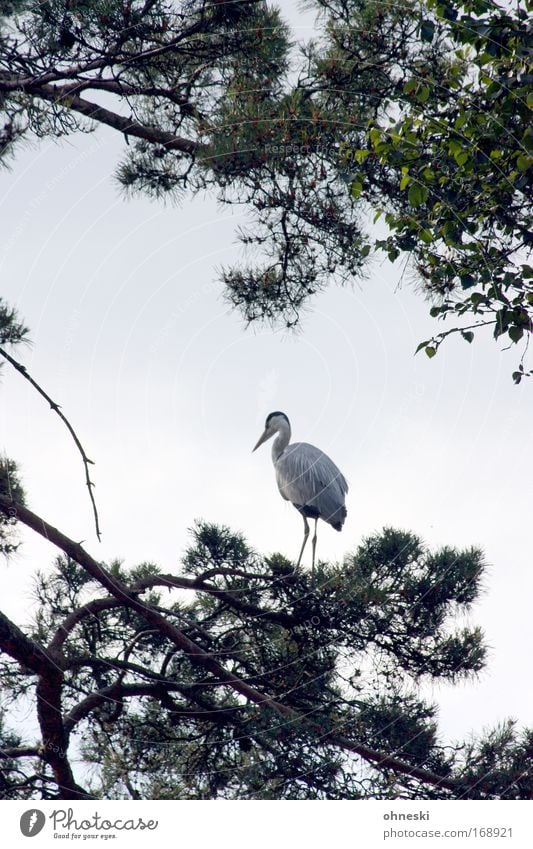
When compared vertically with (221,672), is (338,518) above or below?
above

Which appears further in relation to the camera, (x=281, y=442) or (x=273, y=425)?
(x=273, y=425)

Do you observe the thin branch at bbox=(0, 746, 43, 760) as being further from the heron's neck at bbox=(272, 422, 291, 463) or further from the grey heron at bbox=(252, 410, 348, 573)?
the heron's neck at bbox=(272, 422, 291, 463)

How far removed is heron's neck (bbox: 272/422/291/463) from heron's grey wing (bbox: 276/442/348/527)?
0.18 m

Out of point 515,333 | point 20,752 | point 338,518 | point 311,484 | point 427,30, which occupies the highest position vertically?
point 311,484

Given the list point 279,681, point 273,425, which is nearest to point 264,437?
point 273,425

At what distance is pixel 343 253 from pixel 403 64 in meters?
0.83

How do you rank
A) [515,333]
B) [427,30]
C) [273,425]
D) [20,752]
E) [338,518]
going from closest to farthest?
[515,333]
[427,30]
[20,752]
[338,518]
[273,425]

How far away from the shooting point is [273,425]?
5.86m

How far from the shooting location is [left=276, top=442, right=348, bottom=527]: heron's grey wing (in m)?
5.12

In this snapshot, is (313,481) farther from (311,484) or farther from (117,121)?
(117,121)

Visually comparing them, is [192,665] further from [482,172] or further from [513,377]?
[482,172]

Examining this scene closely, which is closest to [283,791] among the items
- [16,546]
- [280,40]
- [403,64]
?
[16,546]

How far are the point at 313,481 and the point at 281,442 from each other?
0.60 metres

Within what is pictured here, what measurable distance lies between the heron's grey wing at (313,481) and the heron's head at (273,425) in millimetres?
346
